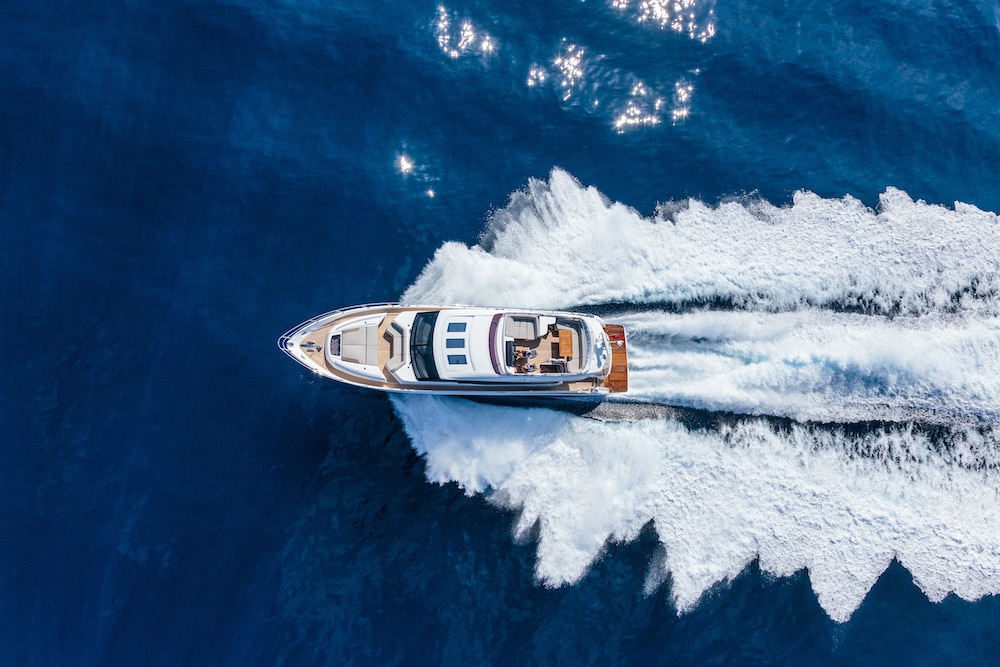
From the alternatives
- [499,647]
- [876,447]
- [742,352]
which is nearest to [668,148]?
[742,352]

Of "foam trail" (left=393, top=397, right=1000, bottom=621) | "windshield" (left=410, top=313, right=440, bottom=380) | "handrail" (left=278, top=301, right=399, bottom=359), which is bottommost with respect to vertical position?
"foam trail" (left=393, top=397, right=1000, bottom=621)

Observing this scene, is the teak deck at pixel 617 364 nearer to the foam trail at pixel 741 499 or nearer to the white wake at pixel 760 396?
the white wake at pixel 760 396

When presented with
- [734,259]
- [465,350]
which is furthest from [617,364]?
[734,259]

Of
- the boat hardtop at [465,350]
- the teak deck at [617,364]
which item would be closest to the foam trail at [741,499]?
the teak deck at [617,364]

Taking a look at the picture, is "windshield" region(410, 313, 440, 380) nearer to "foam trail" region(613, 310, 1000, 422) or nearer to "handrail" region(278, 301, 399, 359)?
"handrail" region(278, 301, 399, 359)

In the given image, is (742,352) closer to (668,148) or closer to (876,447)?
(876,447)

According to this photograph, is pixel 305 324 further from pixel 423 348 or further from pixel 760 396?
pixel 760 396

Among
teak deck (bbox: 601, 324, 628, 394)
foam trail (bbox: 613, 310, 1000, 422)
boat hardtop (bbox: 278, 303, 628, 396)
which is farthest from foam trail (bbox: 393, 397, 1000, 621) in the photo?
boat hardtop (bbox: 278, 303, 628, 396)
